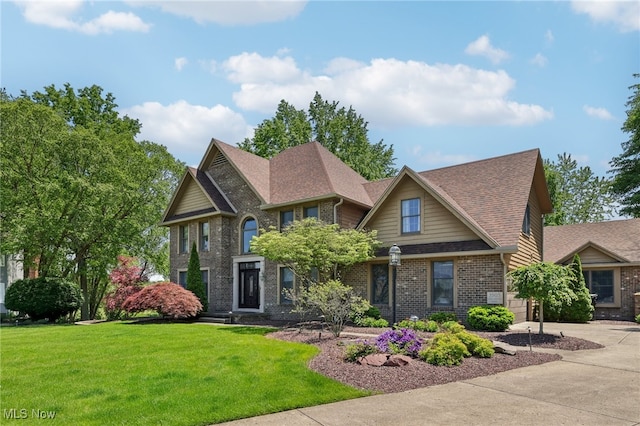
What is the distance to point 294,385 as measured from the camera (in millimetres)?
7824

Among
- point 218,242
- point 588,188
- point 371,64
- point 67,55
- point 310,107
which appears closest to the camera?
point 67,55

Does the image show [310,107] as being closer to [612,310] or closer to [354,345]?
[612,310]

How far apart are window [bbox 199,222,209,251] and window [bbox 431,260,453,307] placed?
12216 millimetres

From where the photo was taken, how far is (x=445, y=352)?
967cm

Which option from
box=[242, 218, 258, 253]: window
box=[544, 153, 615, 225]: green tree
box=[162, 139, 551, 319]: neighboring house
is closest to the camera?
box=[162, 139, 551, 319]: neighboring house

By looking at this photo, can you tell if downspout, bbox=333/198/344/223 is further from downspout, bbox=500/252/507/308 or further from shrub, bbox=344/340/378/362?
shrub, bbox=344/340/378/362

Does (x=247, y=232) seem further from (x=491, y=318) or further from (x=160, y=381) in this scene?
(x=160, y=381)

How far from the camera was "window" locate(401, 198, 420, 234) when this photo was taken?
18.3m

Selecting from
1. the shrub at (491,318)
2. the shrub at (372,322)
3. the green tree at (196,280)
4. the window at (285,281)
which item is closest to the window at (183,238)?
the green tree at (196,280)

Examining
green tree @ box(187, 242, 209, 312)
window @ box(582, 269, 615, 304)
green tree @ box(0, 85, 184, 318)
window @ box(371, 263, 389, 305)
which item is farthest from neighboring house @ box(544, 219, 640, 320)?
green tree @ box(0, 85, 184, 318)

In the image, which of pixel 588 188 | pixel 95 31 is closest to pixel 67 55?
pixel 95 31

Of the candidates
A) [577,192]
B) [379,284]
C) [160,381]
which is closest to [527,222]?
[379,284]

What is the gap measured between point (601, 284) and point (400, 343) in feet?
50.5

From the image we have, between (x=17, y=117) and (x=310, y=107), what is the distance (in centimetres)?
2334
